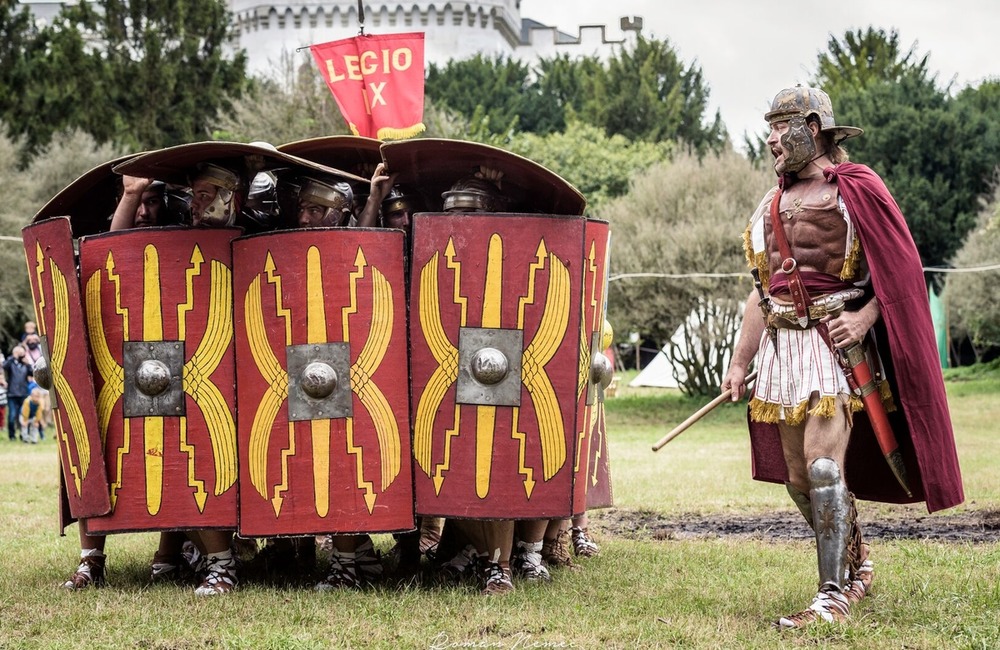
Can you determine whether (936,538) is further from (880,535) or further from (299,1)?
(299,1)

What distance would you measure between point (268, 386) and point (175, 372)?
41 centimetres

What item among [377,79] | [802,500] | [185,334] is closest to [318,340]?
[185,334]

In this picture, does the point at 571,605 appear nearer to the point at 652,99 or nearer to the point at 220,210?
the point at 220,210

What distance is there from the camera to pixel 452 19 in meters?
57.2

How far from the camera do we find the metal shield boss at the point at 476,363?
579 centimetres

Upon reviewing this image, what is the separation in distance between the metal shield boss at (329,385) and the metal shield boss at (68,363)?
668 mm

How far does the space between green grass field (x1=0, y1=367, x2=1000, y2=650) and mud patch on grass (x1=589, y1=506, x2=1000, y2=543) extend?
189 millimetres

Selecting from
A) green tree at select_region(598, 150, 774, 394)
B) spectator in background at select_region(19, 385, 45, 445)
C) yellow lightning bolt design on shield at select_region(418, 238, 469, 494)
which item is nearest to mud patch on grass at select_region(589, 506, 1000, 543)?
yellow lightning bolt design on shield at select_region(418, 238, 469, 494)

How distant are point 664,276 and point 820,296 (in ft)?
63.5

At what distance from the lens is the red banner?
30.4 ft

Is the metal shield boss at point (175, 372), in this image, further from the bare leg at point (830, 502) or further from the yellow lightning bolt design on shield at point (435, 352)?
the bare leg at point (830, 502)

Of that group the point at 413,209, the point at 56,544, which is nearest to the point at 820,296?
the point at 413,209

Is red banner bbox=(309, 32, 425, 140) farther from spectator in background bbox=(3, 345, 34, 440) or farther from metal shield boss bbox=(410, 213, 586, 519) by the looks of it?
spectator in background bbox=(3, 345, 34, 440)

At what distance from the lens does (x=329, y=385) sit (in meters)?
5.71
